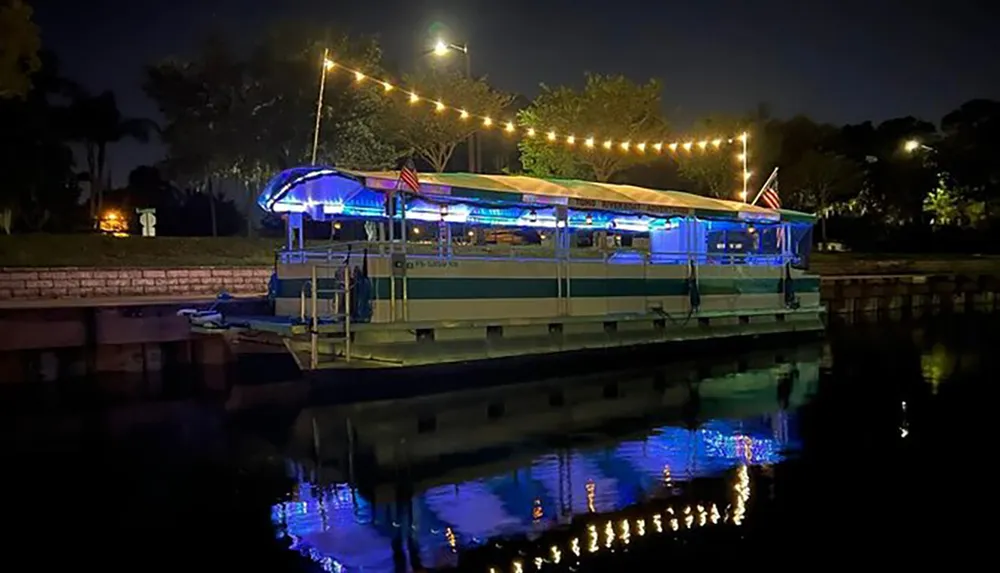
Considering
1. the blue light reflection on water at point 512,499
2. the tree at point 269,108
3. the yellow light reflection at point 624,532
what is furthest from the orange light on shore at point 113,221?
the yellow light reflection at point 624,532

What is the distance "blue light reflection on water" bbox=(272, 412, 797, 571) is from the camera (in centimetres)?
774

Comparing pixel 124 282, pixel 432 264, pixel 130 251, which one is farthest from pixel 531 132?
pixel 130 251

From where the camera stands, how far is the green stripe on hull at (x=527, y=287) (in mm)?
16141

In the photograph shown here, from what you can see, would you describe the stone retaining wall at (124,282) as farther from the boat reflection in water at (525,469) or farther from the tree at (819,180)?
the tree at (819,180)

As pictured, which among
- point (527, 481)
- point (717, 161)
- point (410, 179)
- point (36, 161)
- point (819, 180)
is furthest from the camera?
point (819, 180)

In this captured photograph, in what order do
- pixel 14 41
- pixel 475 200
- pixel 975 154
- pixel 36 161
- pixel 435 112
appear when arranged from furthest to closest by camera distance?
1. pixel 975 154
2. pixel 36 161
3. pixel 435 112
4. pixel 14 41
5. pixel 475 200

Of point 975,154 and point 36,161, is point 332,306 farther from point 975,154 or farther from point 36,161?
point 975,154

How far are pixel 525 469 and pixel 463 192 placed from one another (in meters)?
7.62

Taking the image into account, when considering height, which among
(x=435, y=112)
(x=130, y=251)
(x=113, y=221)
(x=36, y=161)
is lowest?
(x=130, y=251)

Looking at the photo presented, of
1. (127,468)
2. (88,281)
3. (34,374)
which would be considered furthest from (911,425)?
(88,281)

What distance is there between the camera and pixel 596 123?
3859 cm

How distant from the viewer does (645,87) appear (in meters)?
39.5

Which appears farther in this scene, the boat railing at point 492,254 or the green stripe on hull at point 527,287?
the green stripe on hull at point 527,287

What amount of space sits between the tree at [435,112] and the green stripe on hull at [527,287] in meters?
16.6
